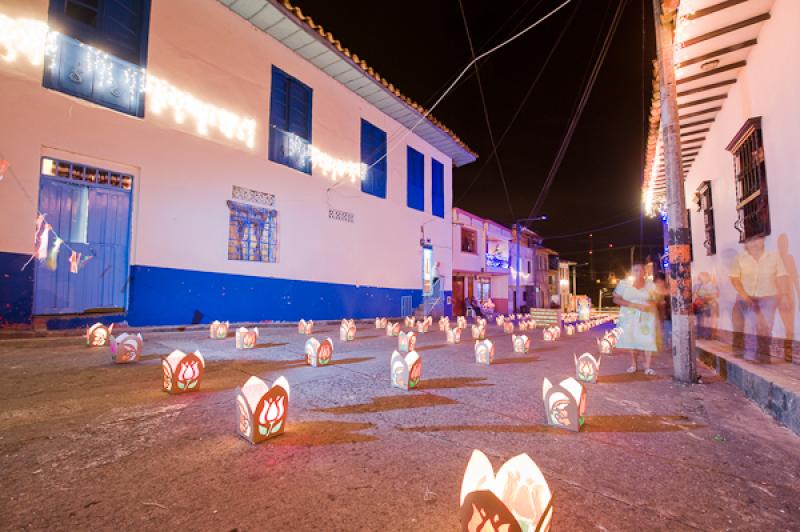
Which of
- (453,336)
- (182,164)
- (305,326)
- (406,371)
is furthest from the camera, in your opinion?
(305,326)

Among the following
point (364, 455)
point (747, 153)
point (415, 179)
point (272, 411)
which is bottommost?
point (364, 455)

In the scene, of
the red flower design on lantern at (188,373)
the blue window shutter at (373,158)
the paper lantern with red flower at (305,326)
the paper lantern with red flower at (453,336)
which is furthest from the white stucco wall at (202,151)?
the red flower design on lantern at (188,373)

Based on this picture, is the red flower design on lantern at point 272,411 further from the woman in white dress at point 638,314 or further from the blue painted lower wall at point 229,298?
the blue painted lower wall at point 229,298

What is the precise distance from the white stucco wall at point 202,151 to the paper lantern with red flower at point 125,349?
3.84m

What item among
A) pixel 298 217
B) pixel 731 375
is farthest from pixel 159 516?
pixel 298 217

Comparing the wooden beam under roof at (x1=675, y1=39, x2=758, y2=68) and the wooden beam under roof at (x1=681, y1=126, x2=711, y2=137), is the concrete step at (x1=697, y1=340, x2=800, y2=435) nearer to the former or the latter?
the wooden beam under roof at (x1=675, y1=39, x2=758, y2=68)

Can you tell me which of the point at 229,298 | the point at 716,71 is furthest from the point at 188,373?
the point at 716,71

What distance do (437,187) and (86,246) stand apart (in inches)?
617

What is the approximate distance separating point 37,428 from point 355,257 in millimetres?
12223

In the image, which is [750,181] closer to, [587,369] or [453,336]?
[587,369]

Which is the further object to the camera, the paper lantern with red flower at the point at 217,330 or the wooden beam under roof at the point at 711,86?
the paper lantern with red flower at the point at 217,330

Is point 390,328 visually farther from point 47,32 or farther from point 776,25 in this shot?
point 47,32

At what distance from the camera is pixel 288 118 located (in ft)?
41.5

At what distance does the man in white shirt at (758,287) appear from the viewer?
17.5ft
